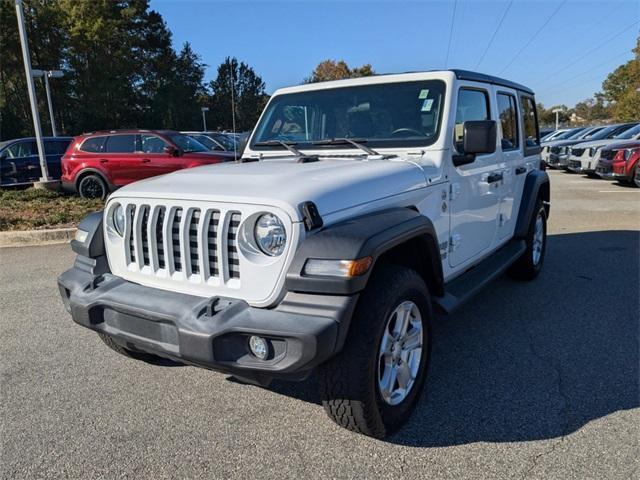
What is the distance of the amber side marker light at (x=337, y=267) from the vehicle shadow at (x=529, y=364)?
103cm

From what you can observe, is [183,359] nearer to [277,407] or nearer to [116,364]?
[277,407]

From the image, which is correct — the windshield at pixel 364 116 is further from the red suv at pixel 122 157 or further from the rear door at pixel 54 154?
the rear door at pixel 54 154

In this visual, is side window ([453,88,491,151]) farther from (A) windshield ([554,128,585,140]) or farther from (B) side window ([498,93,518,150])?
(A) windshield ([554,128,585,140])

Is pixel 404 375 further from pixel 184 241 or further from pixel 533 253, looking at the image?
pixel 533 253

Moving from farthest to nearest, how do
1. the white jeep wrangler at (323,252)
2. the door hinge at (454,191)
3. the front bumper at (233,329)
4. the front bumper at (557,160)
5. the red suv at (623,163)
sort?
the front bumper at (557,160) → the red suv at (623,163) → the door hinge at (454,191) → the white jeep wrangler at (323,252) → the front bumper at (233,329)

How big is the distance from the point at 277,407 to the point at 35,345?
2.18m

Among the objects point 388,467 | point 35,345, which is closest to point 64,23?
point 35,345

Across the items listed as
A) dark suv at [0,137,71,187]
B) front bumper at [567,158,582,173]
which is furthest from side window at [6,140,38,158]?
front bumper at [567,158,582,173]

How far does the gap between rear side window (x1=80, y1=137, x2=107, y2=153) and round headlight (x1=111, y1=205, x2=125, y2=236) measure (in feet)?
Result: 30.8

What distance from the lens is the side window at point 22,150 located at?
44.1 feet

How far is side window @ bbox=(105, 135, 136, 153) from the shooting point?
1138 centimetres

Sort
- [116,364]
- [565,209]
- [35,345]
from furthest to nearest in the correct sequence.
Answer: [565,209] < [35,345] < [116,364]

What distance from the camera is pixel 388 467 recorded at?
2432 millimetres

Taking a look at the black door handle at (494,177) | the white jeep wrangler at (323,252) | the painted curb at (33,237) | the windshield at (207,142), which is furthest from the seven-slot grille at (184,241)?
the windshield at (207,142)
